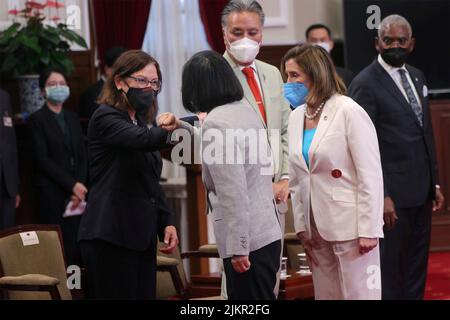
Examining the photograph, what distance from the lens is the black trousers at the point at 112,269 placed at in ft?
12.1

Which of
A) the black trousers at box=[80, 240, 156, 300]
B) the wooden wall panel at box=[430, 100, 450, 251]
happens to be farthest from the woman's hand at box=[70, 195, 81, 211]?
the wooden wall panel at box=[430, 100, 450, 251]

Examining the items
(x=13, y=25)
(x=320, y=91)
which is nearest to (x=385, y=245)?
(x=320, y=91)

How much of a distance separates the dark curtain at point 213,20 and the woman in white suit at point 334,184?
4305 mm

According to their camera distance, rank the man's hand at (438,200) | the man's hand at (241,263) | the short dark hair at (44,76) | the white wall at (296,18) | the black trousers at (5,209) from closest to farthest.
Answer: the man's hand at (241,263) < the man's hand at (438,200) < the black trousers at (5,209) < the short dark hair at (44,76) < the white wall at (296,18)

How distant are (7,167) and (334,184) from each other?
3010 millimetres

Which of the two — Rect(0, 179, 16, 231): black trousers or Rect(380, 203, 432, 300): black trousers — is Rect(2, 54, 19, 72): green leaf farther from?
Rect(380, 203, 432, 300): black trousers

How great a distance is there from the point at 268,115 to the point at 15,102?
380 cm

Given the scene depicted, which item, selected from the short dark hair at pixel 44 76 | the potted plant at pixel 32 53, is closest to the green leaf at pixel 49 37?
the potted plant at pixel 32 53

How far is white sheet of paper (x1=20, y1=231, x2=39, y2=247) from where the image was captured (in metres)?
4.47

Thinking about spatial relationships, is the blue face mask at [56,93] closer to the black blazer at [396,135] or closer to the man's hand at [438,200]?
the black blazer at [396,135]

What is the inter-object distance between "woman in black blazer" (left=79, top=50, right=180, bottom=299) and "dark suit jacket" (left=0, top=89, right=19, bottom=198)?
251cm

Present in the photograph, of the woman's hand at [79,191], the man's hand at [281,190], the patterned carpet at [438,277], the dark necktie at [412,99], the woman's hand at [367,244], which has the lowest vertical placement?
the patterned carpet at [438,277]

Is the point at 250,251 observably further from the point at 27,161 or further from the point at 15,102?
the point at 15,102

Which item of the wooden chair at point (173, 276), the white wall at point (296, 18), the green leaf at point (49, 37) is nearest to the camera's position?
the wooden chair at point (173, 276)
